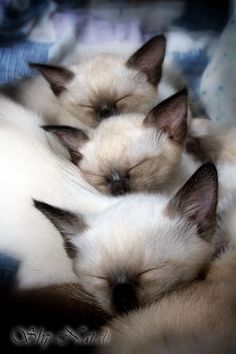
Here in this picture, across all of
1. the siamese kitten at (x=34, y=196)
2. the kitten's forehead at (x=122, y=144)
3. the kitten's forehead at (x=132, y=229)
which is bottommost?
the siamese kitten at (x=34, y=196)

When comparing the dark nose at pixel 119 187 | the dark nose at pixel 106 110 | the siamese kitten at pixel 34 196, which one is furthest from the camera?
the dark nose at pixel 106 110

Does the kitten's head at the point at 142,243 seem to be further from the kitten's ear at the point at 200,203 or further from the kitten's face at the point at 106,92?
the kitten's face at the point at 106,92

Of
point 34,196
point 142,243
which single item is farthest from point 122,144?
point 142,243

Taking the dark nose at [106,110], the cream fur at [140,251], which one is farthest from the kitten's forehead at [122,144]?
the cream fur at [140,251]

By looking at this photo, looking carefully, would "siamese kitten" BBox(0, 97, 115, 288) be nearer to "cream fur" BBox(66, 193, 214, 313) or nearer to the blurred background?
"cream fur" BBox(66, 193, 214, 313)

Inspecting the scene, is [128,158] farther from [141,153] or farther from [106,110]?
[106,110]

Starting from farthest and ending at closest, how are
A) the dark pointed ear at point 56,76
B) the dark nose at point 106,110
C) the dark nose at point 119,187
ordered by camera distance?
the dark pointed ear at point 56,76 → the dark nose at point 106,110 → the dark nose at point 119,187

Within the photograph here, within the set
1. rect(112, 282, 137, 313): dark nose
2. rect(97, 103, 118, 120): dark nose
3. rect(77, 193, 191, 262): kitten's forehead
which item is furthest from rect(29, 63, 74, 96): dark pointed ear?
rect(112, 282, 137, 313): dark nose
